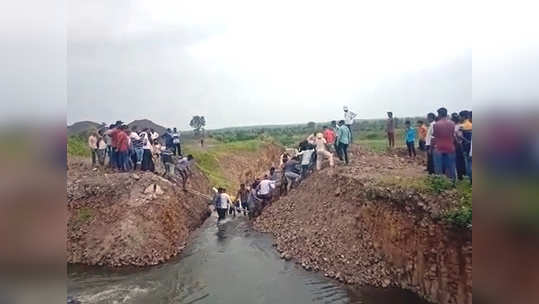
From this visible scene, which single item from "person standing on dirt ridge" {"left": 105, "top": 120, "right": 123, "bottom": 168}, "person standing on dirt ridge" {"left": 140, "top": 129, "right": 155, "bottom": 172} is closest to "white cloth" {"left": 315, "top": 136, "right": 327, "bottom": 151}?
"person standing on dirt ridge" {"left": 140, "top": 129, "right": 155, "bottom": 172}

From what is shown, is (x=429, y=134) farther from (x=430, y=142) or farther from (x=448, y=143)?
(x=448, y=143)

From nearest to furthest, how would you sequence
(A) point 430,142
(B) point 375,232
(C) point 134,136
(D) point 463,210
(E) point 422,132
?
(D) point 463,210 → (A) point 430,142 → (E) point 422,132 → (B) point 375,232 → (C) point 134,136

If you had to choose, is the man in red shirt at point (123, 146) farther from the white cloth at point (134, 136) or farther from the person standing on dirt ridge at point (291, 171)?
the person standing on dirt ridge at point (291, 171)

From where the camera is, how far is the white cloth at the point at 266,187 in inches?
363

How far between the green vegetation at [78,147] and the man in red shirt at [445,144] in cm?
491

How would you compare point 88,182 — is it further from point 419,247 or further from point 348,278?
point 419,247

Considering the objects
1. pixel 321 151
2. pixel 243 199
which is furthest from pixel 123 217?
pixel 321 151

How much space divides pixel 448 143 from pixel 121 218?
5.13 metres

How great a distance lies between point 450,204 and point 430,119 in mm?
1159

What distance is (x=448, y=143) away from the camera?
6020 mm

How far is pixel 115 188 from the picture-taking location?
26.6ft

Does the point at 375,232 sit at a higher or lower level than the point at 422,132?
lower

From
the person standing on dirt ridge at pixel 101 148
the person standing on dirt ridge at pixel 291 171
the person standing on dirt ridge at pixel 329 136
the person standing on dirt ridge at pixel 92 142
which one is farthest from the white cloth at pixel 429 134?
the person standing on dirt ridge at pixel 92 142

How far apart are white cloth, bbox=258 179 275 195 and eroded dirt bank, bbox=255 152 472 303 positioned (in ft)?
1.45
